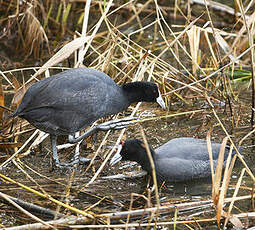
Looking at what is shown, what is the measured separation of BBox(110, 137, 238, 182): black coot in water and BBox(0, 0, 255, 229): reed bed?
15cm

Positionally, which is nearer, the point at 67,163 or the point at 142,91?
the point at 67,163

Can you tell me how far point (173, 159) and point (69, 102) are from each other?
3.35ft

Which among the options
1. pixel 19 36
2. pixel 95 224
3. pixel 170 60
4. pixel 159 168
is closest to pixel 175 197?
pixel 159 168

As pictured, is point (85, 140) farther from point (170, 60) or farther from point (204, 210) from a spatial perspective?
point (170, 60)

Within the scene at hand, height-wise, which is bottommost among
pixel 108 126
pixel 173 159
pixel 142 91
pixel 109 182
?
Result: pixel 109 182

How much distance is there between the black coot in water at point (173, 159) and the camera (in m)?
4.61

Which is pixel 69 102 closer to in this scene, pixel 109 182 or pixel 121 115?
pixel 109 182

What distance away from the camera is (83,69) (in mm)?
4840

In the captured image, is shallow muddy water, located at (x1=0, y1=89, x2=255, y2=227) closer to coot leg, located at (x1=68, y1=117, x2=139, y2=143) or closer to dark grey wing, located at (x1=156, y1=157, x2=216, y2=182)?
dark grey wing, located at (x1=156, y1=157, x2=216, y2=182)

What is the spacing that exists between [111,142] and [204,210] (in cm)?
163

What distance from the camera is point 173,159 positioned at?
4680 mm

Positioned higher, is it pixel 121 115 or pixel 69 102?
pixel 69 102

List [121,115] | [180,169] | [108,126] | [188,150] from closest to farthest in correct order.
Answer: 1. [180,169]
2. [188,150]
3. [108,126]
4. [121,115]

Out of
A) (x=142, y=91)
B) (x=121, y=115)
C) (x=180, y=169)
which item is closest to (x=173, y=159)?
(x=180, y=169)
